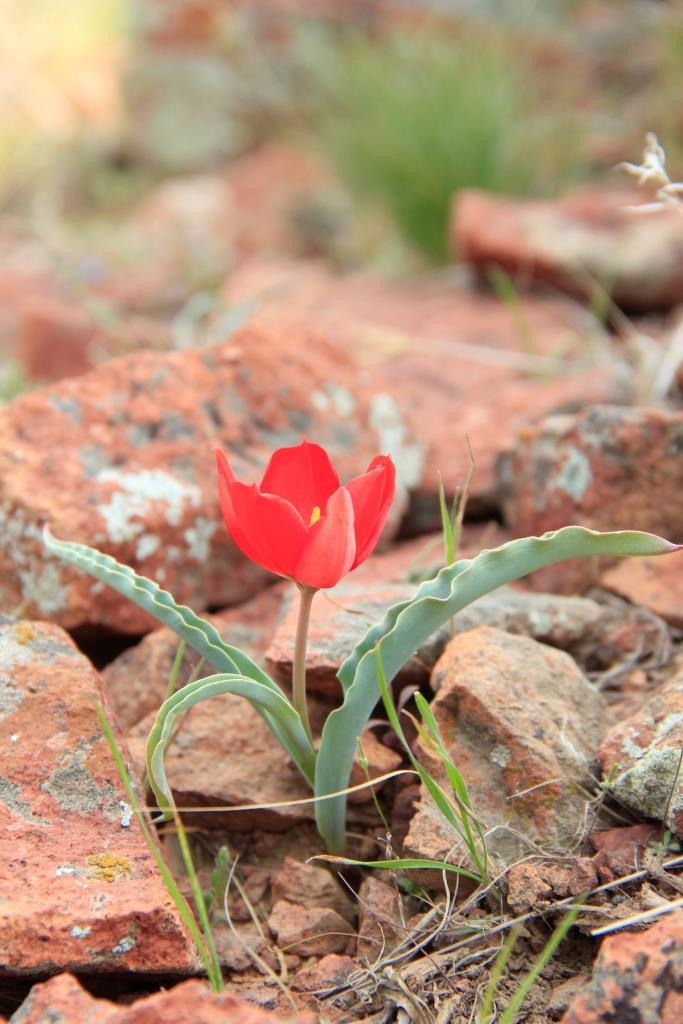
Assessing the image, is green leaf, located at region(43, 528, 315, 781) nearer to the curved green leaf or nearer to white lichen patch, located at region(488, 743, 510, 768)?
the curved green leaf

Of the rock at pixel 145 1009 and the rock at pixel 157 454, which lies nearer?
the rock at pixel 145 1009

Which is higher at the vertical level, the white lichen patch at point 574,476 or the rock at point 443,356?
the white lichen patch at point 574,476

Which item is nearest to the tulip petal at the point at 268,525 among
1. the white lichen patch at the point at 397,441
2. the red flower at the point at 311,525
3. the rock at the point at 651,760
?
the red flower at the point at 311,525

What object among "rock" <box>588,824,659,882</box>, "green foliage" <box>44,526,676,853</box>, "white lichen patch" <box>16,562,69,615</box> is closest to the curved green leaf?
"green foliage" <box>44,526,676,853</box>

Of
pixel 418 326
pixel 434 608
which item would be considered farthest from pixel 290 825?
pixel 418 326

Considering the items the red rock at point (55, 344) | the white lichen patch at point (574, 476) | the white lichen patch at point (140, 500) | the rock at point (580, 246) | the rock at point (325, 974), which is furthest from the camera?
the red rock at point (55, 344)

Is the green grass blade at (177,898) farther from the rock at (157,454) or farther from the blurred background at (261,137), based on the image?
the blurred background at (261,137)

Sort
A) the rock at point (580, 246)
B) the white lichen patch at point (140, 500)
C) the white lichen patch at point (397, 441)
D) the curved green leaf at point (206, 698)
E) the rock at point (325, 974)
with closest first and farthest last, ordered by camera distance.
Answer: the curved green leaf at point (206, 698) < the rock at point (325, 974) < the white lichen patch at point (140, 500) < the white lichen patch at point (397, 441) < the rock at point (580, 246)

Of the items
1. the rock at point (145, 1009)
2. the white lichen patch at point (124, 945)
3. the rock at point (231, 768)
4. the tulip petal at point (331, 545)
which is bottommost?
the rock at point (231, 768)
